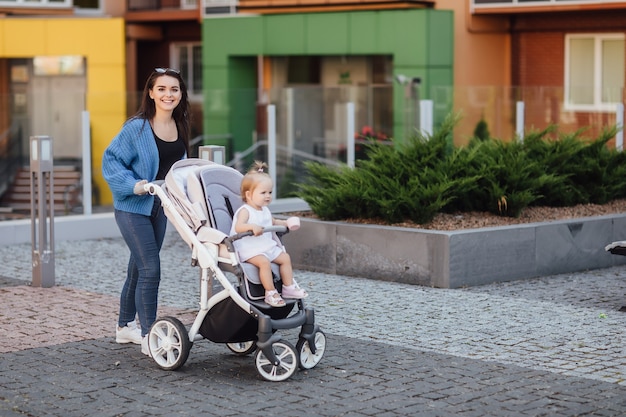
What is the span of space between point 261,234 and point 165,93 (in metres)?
1.43

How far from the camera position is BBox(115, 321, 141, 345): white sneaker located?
9.03 meters

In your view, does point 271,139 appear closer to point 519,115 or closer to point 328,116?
point 328,116

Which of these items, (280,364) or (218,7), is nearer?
(280,364)

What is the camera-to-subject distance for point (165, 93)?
28.7ft

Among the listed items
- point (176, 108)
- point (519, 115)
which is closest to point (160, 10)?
point (519, 115)

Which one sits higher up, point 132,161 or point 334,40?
point 334,40

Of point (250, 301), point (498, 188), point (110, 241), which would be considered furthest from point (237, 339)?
point (110, 241)

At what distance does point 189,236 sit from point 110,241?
317 inches

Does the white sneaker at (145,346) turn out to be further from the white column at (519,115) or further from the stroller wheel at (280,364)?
the white column at (519,115)

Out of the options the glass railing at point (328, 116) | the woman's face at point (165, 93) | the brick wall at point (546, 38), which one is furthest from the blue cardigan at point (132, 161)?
the brick wall at point (546, 38)

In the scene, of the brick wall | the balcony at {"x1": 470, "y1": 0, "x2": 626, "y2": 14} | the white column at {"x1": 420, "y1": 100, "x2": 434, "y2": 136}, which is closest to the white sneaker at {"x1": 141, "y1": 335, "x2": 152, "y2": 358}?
the white column at {"x1": 420, "y1": 100, "x2": 434, "y2": 136}

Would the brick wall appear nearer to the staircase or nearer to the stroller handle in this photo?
the staircase

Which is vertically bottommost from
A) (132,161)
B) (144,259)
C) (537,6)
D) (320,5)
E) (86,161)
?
(144,259)

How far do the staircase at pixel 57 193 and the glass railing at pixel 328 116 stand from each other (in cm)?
73
